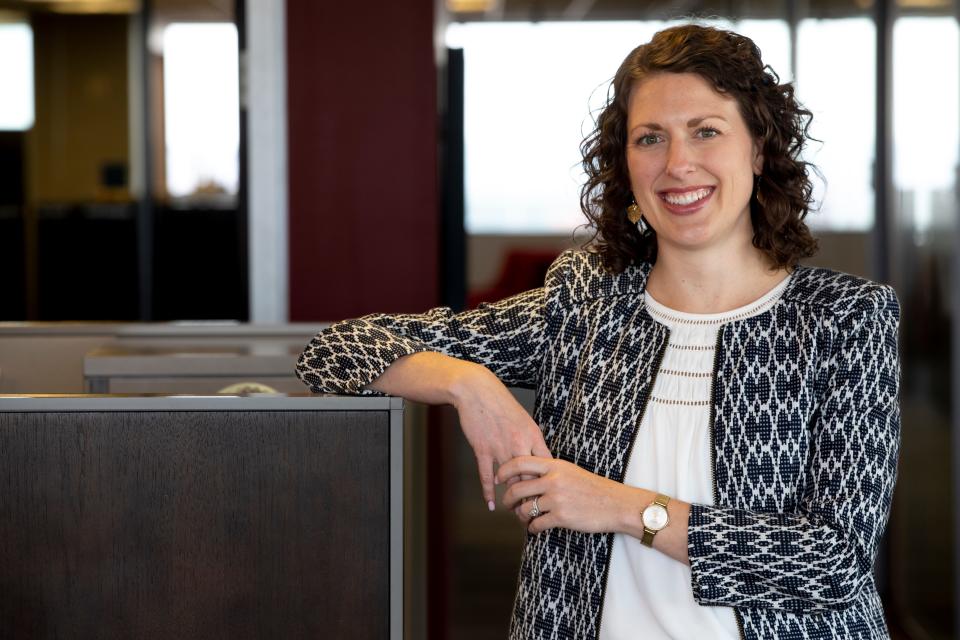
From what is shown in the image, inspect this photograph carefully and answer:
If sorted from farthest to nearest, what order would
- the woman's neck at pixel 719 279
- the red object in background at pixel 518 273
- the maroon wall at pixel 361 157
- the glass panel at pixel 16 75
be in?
1. the red object in background at pixel 518 273
2. the glass panel at pixel 16 75
3. the maroon wall at pixel 361 157
4. the woman's neck at pixel 719 279

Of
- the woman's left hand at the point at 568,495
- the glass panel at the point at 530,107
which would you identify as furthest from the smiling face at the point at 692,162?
the glass panel at the point at 530,107

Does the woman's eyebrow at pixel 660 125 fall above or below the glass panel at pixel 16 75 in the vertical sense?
below

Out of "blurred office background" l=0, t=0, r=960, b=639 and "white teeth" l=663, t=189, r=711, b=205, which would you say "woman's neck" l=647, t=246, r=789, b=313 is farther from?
"blurred office background" l=0, t=0, r=960, b=639

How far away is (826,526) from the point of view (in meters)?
1.42

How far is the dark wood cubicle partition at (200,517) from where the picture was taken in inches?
56.1

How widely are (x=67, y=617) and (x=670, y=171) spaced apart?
99cm

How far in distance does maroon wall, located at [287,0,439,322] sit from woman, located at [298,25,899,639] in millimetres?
1653

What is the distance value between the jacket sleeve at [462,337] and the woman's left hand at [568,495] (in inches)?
10.2

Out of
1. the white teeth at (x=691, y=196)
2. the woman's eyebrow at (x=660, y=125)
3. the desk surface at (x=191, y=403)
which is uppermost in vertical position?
the woman's eyebrow at (x=660, y=125)

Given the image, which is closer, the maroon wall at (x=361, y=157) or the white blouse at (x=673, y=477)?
the white blouse at (x=673, y=477)

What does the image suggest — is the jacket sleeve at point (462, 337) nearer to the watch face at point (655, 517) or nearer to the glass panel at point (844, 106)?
the watch face at point (655, 517)

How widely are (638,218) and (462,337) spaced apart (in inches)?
12.9

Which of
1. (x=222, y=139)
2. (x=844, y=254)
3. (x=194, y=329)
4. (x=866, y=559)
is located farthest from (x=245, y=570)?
(x=844, y=254)

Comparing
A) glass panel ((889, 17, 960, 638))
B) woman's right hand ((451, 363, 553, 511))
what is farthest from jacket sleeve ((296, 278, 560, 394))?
glass panel ((889, 17, 960, 638))
